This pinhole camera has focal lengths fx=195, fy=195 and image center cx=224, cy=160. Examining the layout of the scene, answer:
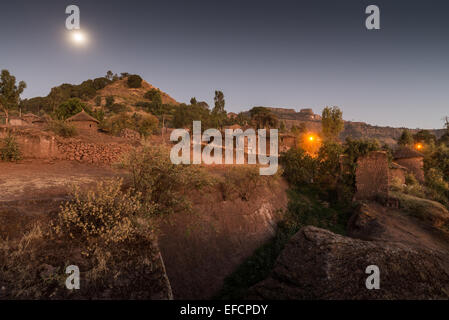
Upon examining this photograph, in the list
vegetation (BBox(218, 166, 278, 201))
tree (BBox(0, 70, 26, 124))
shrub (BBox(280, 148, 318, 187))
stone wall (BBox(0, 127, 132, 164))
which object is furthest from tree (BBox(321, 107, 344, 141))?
tree (BBox(0, 70, 26, 124))

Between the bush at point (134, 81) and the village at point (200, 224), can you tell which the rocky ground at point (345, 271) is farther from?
the bush at point (134, 81)

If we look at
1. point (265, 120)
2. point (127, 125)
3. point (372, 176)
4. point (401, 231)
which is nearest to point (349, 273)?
point (401, 231)

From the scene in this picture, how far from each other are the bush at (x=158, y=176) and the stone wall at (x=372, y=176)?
13298 mm

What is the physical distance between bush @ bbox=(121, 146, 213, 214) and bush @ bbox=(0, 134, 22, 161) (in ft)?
25.1

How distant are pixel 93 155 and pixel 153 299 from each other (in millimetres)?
12536

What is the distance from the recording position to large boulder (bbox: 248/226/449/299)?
3.74 m

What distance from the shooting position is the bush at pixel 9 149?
9.77 m

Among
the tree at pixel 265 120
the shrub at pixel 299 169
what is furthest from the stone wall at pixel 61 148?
the tree at pixel 265 120

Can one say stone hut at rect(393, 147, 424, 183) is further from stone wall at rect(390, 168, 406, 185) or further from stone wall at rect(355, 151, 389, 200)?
stone wall at rect(355, 151, 389, 200)

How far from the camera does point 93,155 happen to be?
12758 mm

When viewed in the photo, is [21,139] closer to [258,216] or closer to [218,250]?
[218,250]

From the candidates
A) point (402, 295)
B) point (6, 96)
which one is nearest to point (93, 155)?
point (402, 295)

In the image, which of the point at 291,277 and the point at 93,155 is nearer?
the point at 291,277

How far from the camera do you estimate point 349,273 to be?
406 centimetres
